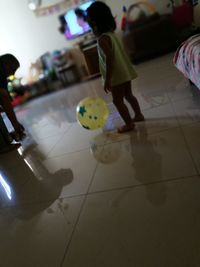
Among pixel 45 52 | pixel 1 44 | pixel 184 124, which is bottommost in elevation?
pixel 184 124

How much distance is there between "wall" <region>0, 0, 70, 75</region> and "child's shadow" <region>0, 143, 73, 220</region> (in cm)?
356

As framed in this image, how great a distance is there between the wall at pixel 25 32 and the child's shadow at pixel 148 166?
3.78 meters

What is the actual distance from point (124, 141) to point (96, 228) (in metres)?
0.71

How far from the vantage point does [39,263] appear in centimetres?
83

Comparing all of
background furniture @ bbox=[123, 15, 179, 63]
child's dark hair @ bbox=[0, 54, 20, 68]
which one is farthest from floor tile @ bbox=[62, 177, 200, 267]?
background furniture @ bbox=[123, 15, 179, 63]

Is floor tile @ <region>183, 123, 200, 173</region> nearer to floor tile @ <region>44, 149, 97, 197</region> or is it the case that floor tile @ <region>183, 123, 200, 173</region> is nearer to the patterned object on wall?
floor tile @ <region>44, 149, 97, 197</region>

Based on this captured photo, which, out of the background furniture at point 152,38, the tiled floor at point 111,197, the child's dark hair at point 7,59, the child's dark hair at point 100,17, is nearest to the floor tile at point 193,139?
the tiled floor at point 111,197

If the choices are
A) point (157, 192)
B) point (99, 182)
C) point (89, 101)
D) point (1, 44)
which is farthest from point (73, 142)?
point (1, 44)

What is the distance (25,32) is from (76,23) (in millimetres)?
1034

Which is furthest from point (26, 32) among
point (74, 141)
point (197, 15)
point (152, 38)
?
point (74, 141)

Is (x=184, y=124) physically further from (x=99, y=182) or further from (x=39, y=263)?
(x=39, y=263)

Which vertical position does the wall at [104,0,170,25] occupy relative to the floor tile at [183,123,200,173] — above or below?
above

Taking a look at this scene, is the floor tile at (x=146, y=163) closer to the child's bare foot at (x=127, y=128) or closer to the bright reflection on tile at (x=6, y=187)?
the child's bare foot at (x=127, y=128)

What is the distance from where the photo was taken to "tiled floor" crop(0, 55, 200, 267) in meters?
0.77
